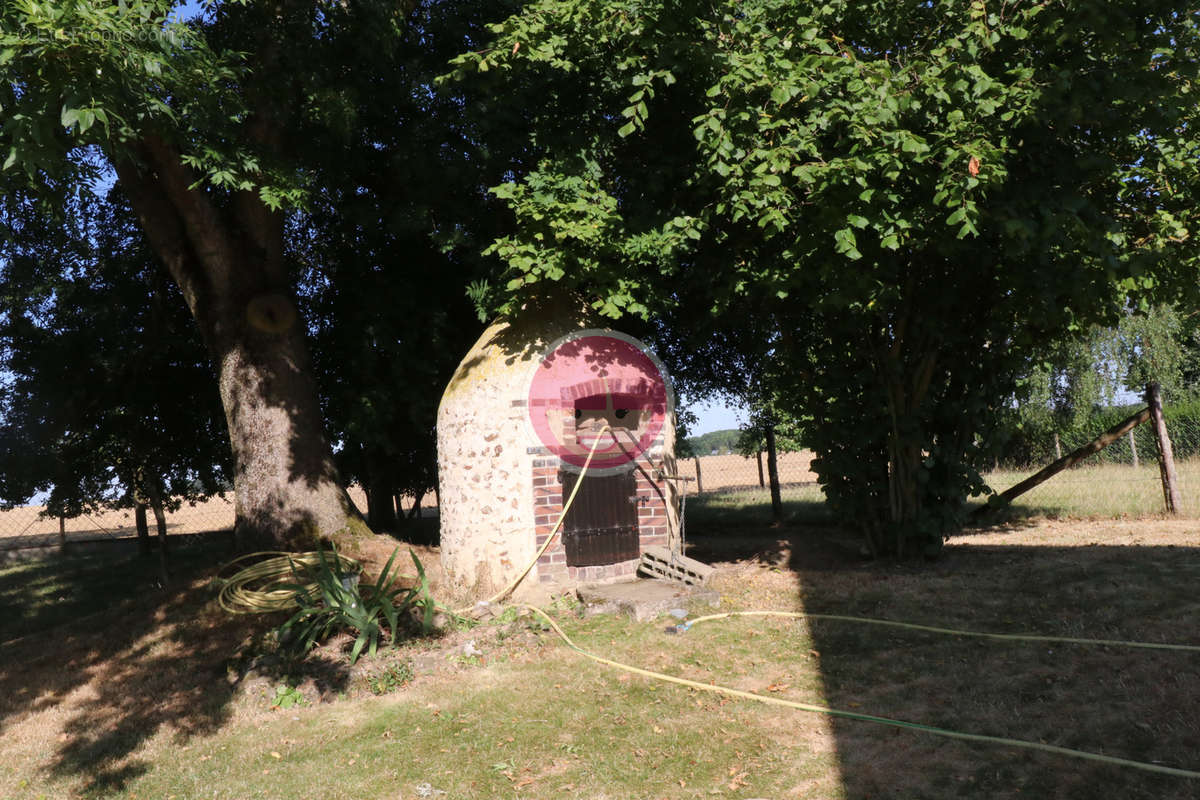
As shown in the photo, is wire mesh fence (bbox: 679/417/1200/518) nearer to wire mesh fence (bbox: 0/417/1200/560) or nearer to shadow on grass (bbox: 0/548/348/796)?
wire mesh fence (bbox: 0/417/1200/560)

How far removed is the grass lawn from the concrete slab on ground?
27 cm

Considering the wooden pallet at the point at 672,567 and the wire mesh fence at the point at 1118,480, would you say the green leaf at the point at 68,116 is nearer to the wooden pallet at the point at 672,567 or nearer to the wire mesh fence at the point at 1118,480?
the wooden pallet at the point at 672,567

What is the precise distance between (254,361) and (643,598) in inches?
237

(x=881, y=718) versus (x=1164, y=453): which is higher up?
(x=1164, y=453)

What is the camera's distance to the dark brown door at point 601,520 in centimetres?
850

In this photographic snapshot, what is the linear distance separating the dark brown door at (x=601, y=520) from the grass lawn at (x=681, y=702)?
994 millimetres

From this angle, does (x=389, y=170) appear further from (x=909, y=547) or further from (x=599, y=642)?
(x=909, y=547)

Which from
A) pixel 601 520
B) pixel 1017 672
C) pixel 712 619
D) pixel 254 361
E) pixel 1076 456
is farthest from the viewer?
pixel 254 361

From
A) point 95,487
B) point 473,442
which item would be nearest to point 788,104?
point 473,442

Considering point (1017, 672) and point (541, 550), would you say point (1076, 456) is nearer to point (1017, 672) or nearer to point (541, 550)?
point (1017, 672)

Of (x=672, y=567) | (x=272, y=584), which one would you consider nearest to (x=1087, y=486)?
(x=672, y=567)

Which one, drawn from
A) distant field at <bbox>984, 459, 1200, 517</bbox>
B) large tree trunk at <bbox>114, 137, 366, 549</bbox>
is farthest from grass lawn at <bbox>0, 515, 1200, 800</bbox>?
distant field at <bbox>984, 459, 1200, 517</bbox>

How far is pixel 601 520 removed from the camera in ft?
28.3

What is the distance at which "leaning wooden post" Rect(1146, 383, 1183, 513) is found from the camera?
9953mm
